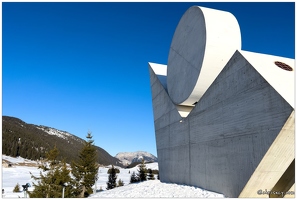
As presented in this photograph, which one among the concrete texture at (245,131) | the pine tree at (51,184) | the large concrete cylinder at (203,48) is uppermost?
the large concrete cylinder at (203,48)

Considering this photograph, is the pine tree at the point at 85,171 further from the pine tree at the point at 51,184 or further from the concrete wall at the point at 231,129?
the concrete wall at the point at 231,129

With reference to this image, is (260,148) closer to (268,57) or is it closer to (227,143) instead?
(227,143)

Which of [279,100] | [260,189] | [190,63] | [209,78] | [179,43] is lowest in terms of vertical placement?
[260,189]

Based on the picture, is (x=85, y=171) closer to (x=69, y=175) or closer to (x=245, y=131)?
(x=69, y=175)

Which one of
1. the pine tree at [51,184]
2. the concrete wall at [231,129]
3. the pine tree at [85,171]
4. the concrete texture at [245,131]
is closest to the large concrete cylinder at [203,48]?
the concrete texture at [245,131]

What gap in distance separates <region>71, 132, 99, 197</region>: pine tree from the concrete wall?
11180 millimetres

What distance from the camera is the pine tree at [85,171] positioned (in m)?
22.7

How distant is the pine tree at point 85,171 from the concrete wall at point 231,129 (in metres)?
11.2

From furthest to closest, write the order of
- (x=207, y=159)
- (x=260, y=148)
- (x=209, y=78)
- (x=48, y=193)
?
(x=48, y=193), (x=209, y=78), (x=207, y=159), (x=260, y=148)

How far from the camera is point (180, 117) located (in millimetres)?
14742

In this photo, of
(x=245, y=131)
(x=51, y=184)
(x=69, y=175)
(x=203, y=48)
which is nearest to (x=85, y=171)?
(x=69, y=175)

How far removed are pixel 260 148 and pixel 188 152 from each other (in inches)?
227

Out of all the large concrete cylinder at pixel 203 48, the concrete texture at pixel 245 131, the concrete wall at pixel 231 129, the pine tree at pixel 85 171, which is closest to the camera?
the concrete texture at pixel 245 131

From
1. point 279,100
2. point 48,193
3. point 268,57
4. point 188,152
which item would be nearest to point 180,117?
point 188,152
